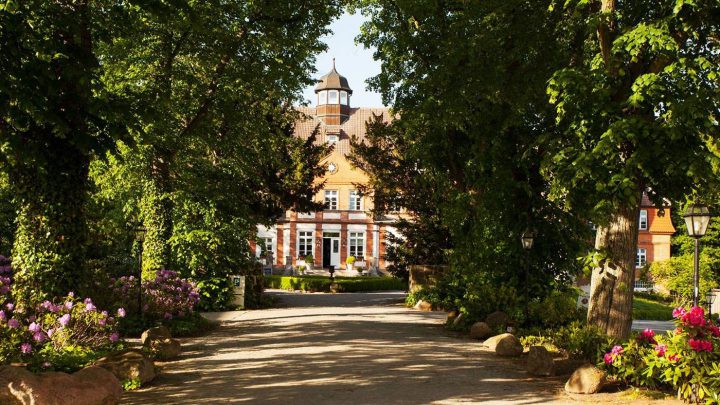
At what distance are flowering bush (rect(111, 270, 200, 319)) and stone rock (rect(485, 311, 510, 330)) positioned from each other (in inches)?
273

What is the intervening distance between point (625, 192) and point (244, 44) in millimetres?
9631

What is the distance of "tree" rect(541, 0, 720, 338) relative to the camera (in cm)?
901

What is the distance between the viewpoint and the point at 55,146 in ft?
32.4

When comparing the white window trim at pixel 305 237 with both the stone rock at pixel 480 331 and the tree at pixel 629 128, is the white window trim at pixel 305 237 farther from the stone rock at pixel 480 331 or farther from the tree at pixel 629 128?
the tree at pixel 629 128

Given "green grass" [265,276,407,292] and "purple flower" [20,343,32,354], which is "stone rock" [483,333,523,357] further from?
"green grass" [265,276,407,292]

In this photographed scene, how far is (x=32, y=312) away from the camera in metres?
9.52

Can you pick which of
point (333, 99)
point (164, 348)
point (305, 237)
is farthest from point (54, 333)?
point (333, 99)

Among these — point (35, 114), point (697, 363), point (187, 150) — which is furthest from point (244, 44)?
point (697, 363)

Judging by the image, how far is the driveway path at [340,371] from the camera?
7.93m

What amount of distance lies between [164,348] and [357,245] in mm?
42996

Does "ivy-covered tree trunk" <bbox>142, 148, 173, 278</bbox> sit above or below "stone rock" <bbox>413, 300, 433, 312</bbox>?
above

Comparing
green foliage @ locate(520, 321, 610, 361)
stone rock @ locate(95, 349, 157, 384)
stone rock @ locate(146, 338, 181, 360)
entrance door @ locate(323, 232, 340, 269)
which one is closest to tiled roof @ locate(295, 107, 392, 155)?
entrance door @ locate(323, 232, 340, 269)

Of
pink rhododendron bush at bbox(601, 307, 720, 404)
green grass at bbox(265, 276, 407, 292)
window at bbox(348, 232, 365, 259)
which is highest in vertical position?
window at bbox(348, 232, 365, 259)

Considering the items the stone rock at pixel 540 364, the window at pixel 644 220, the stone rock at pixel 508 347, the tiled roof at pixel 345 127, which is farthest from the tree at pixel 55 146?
the window at pixel 644 220
